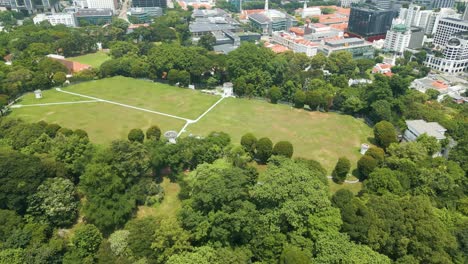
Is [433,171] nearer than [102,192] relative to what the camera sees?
No

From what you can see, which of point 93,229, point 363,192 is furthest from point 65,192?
point 363,192

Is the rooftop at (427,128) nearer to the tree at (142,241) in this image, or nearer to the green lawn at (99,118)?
the green lawn at (99,118)

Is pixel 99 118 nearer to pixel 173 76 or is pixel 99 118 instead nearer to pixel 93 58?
pixel 173 76

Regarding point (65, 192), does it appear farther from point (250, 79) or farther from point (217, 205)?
point (250, 79)

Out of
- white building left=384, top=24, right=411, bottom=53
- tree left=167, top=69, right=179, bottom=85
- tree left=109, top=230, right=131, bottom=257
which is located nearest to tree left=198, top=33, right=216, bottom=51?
tree left=167, top=69, right=179, bottom=85

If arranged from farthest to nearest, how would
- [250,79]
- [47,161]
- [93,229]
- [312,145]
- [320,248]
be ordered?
[250,79]
[312,145]
[47,161]
[93,229]
[320,248]

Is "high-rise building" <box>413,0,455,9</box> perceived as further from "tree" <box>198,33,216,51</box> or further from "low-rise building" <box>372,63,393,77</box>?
"tree" <box>198,33,216,51</box>

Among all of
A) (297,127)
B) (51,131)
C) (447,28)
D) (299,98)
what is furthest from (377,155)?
(447,28)
